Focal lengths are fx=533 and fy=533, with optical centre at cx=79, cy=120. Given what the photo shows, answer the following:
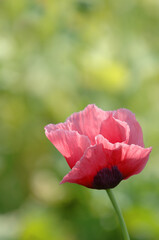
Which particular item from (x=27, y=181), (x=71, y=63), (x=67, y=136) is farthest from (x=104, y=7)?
(x=67, y=136)

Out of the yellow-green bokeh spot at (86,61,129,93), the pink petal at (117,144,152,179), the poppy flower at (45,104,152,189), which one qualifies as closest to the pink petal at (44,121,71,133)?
the poppy flower at (45,104,152,189)

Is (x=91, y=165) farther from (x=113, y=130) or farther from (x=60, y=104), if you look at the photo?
(x=60, y=104)

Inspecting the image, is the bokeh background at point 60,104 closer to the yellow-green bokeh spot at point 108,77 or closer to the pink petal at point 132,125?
the yellow-green bokeh spot at point 108,77

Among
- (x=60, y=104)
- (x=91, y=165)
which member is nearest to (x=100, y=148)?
(x=91, y=165)

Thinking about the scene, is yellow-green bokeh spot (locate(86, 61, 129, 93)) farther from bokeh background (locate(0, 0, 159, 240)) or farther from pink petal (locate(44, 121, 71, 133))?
pink petal (locate(44, 121, 71, 133))

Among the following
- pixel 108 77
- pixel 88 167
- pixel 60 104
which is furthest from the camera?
pixel 108 77

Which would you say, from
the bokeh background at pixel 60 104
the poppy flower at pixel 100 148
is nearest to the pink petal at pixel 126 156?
the poppy flower at pixel 100 148
